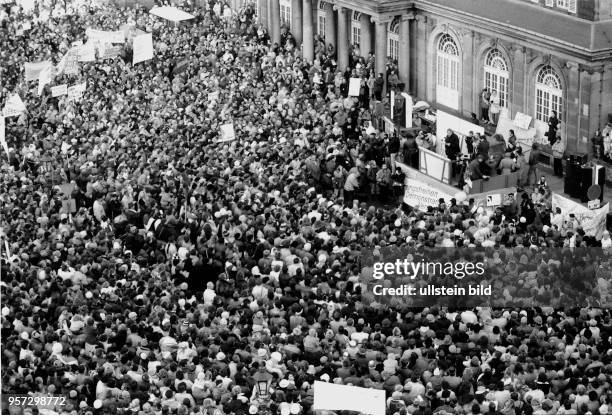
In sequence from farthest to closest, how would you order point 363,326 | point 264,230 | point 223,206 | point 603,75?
point 603,75, point 223,206, point 264,230, point 363,326

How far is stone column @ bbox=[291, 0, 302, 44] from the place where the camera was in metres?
69.9

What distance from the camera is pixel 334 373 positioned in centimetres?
3728

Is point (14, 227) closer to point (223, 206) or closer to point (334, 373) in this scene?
point (223, 206)

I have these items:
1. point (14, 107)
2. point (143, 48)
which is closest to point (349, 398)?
point (14, 107)

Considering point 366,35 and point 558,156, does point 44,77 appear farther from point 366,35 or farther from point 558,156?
point 558,156

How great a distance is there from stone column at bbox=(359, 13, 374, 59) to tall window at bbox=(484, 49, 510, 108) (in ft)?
22.9

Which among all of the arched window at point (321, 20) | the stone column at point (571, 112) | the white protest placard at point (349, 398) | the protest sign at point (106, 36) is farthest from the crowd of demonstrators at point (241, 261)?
the stone column at point (571, 112)

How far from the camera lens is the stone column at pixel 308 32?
223ft

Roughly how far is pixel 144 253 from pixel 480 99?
646 inches

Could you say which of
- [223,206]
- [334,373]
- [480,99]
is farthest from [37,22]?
[334,373]

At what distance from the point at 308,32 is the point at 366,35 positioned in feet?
14.9

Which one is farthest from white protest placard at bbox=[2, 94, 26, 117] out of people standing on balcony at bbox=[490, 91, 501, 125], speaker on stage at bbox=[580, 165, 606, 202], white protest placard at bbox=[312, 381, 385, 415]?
white protest placard at bbox=[312, 381, 385, 415]

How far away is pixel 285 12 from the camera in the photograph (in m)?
73.2

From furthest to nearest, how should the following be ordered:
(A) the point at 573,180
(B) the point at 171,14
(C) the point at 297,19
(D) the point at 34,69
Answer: (B) the point at 171,14
(C) the point at 297,19
(D) the point at 34,69
(A) the point at 573,180
